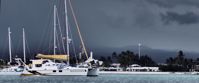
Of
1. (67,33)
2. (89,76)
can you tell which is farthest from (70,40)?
(89,76)

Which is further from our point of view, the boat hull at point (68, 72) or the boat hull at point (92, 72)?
the boat hull at point (92, 72)

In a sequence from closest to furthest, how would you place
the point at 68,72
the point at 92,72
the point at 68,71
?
1. the point at 68,71
2. the point at 68,72
3. the point at 92,72

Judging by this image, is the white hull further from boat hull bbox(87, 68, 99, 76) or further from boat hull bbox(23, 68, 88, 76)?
boat hull bbox(87, 68, 99, 76)

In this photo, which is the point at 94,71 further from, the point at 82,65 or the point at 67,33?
the point at 67,33

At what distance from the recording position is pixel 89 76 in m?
176

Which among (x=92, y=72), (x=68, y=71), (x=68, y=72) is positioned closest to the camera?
(x=68, y=71)

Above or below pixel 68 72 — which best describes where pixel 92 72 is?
below

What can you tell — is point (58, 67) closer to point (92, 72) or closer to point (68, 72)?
point (68, 72)

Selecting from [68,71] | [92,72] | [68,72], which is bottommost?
[92,72]

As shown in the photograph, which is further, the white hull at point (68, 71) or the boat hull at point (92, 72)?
the boat hull at point (92, 72)

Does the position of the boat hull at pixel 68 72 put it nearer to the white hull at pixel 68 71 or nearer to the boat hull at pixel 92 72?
the white hull at pixel 68 71

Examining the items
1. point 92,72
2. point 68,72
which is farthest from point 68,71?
point 92,72

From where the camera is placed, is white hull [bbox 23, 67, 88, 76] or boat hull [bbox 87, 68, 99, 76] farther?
boat hull [bbox 87, 68, 99, 76]

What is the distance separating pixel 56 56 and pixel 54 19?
1202 cm
